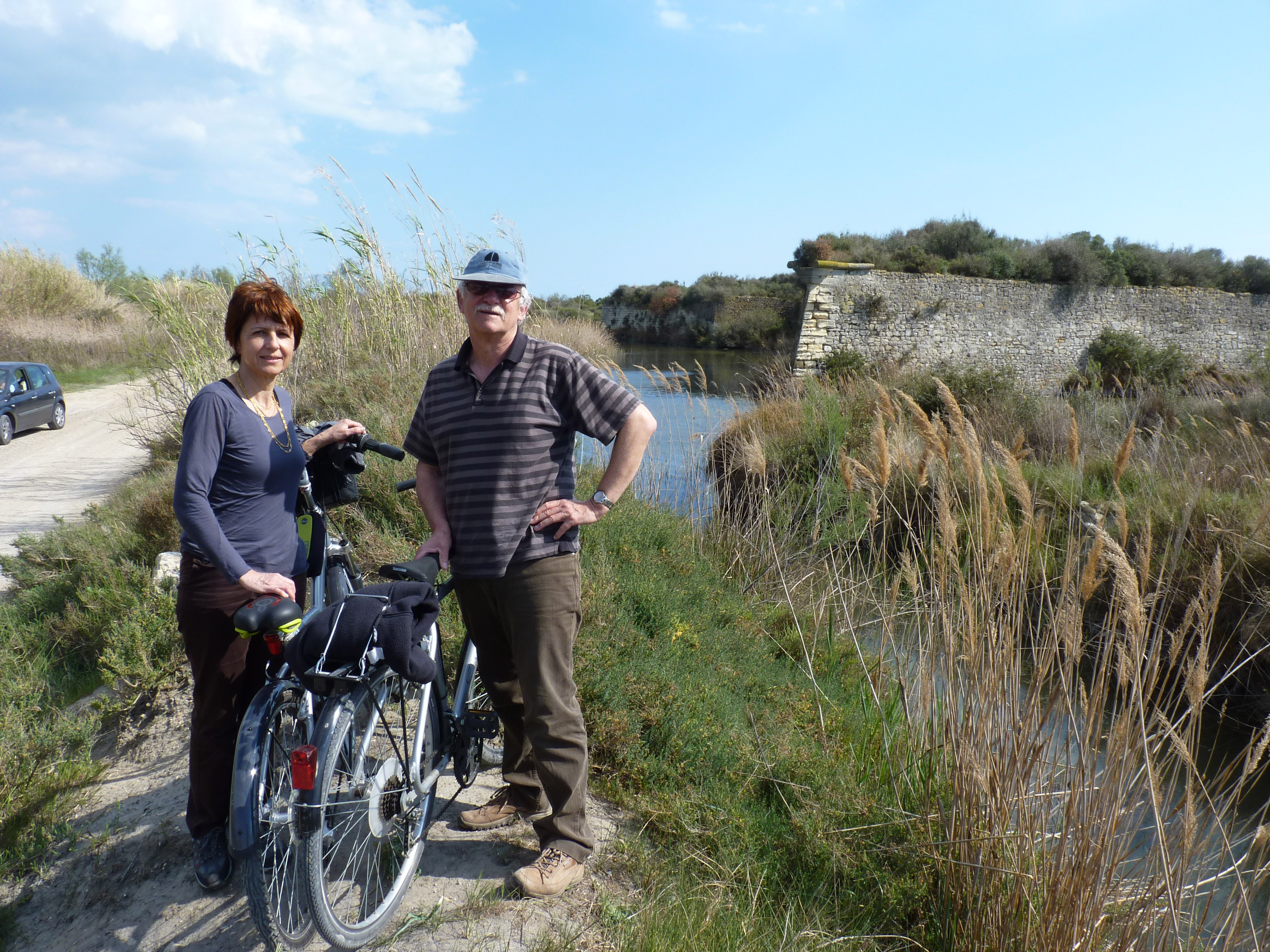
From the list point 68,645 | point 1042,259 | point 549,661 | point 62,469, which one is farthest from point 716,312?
point 549,661

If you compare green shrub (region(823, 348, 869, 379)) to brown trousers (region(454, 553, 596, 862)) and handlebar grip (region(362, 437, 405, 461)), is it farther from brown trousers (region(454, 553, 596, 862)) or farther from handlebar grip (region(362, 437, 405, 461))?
brown trousers (region(454, 553, 596, 862))

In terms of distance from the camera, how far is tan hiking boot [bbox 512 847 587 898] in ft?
7.59

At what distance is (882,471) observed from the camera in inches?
127

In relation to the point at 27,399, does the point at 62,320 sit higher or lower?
higher

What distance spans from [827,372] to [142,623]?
16.8m

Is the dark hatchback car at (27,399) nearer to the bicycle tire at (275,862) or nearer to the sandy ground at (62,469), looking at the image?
the sandy ground at (62,469)

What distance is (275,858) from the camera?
6.64 ft

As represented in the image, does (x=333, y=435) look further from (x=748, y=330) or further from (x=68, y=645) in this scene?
(x=748, y=330)

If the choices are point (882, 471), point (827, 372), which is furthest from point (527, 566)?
point (827, 372)

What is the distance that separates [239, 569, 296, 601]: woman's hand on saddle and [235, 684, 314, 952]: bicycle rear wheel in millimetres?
293

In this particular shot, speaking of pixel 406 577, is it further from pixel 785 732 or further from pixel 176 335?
pixel 176 335

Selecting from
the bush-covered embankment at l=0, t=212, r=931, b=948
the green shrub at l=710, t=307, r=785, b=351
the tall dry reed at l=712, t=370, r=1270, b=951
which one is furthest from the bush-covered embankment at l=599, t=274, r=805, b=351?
the tall dry reed at l=712, t=370, r=1270, b=951

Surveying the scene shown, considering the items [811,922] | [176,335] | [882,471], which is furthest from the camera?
[176,335]

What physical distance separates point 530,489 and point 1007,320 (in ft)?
73.9
